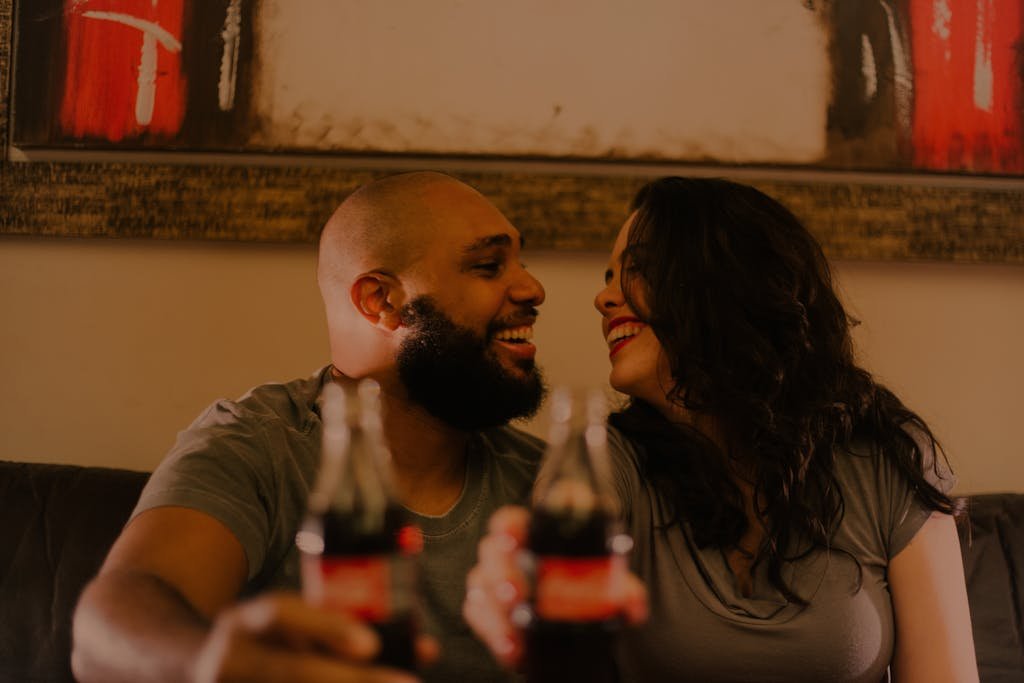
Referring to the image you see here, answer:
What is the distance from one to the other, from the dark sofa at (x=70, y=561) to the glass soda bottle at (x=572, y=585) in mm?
1214

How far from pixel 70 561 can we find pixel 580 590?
134 cm

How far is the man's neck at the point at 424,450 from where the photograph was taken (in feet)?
5.28

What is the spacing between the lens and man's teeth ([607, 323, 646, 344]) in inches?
64.7

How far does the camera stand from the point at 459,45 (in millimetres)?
2146

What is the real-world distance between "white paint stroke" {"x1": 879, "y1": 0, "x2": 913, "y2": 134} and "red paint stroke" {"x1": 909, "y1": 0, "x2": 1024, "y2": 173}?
2 centimetres

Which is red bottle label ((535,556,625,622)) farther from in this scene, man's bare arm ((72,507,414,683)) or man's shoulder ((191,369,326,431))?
man's shoulder ((191,369,326,431))

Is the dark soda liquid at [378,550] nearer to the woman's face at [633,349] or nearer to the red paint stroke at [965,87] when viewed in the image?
the woman's face at [633,349]

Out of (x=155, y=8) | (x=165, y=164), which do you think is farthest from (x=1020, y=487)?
(x=155, y=8)

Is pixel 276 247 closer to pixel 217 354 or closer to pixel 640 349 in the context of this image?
pixel 217 354

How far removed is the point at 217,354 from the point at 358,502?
142cm

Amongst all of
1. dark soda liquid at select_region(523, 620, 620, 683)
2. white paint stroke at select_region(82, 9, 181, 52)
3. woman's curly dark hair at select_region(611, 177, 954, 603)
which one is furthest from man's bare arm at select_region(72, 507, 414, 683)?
white paint stroke at select_region(82, 9, 181, 52)

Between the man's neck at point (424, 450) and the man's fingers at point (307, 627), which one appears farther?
the man's neck at point (424, 450)

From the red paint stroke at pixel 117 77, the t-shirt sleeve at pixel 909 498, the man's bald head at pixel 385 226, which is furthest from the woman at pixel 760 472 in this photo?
the red paint stroke at pixel 117 77

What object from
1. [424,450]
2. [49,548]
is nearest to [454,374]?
[424,450]
